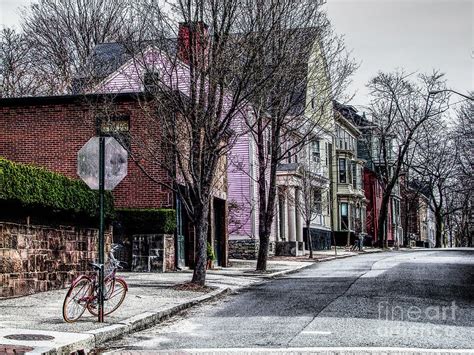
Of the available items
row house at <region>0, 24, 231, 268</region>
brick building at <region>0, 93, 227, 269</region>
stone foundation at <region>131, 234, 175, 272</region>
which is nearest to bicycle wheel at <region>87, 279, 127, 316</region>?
stone foundation at <region>131, 234, 175, 272</region>

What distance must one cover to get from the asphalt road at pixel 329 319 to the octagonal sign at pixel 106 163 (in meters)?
2.52

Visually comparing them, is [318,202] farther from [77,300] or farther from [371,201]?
[371,201]

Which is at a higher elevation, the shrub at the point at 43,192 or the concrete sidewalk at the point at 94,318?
the shrub at the point at 43,192

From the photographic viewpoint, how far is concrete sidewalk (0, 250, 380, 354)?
10073mm

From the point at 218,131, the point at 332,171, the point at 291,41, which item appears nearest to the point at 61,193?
the point at 218,131

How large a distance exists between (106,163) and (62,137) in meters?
13.0

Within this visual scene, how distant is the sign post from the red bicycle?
17 cm

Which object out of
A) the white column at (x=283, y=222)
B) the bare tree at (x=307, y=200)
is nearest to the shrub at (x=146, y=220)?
the bare tree at (x=307, y=200)

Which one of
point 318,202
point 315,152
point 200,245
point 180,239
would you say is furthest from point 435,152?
point 200,245

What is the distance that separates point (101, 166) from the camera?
1228 cm

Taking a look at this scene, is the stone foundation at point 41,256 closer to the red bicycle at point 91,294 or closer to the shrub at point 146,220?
the red bicycle at point 91,294

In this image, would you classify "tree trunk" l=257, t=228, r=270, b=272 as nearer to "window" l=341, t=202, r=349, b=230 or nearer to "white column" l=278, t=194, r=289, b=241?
"white column" l=278, t=194, r=289, b=241

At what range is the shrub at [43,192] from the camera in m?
14.7

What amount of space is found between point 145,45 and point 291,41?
16.6 feet
